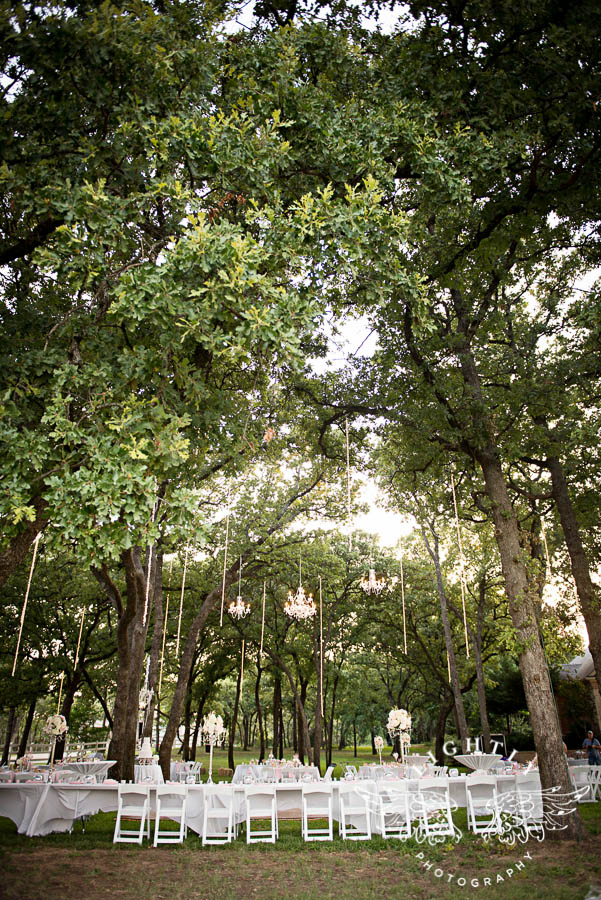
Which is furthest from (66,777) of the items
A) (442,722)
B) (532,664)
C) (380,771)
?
(442,722)

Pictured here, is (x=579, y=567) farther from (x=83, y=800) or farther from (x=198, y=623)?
(x=83, y=800)

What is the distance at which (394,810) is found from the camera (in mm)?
8445

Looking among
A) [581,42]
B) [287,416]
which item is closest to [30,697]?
[287,416]

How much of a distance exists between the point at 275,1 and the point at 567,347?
27.2 feet

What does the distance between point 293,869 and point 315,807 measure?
1.80m

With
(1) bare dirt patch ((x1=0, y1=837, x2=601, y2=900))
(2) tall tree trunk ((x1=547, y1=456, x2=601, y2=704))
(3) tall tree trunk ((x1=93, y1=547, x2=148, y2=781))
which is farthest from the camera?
(2) tall tree trunk ((x1=547, y1=456, x2=601, y2=704))

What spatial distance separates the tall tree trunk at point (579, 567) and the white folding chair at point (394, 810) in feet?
16.6

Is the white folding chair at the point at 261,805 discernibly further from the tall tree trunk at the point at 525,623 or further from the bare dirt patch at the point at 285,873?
the tall tree trunk at the point at 525,623

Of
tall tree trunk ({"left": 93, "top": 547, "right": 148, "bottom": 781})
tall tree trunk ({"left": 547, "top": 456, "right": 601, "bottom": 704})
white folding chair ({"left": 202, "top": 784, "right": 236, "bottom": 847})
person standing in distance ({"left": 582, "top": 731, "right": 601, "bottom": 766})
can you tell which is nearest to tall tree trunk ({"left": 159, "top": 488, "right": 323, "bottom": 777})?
tall tree trunk ({"left": 93, "top": 547, "right": 148, "bottom": 781})

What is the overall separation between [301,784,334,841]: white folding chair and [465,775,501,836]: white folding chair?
6.79 feet

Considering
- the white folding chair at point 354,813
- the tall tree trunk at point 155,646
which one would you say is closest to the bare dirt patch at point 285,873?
the white folding chair at point 354,813

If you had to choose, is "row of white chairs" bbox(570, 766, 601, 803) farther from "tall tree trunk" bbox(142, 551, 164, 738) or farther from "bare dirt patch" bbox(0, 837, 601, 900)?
"tall tree trunk" bbox(142, 551, 164, 738)

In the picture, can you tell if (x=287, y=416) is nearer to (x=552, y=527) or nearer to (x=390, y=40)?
(x=390, y=40)

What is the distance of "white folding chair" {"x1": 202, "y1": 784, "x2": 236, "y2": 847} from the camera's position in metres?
8.27
